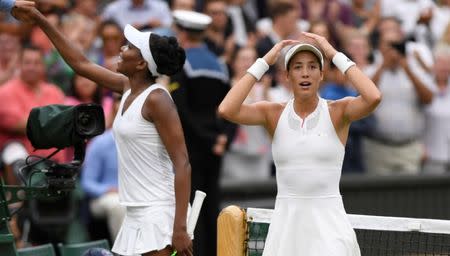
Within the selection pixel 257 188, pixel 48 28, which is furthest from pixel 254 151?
pixel 48 28

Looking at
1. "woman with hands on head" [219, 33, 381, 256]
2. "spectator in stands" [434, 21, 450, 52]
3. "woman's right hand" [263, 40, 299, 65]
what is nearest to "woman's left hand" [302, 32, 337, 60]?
"woman with hands on head" [219, 33, 381, 256]

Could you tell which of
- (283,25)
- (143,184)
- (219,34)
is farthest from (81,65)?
(283,25)

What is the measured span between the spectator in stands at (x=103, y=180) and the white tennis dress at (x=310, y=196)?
15.4 feet

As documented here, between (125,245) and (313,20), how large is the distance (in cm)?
826

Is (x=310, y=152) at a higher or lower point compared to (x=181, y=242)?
higher

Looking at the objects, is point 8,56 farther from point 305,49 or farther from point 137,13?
point 305,49

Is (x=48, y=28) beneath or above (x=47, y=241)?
above

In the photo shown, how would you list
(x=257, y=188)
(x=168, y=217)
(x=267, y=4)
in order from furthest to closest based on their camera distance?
1. (x=267, y=4)
2. (x=257, y=188)
3. (x=168, y=217)

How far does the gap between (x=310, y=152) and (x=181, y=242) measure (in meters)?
0.97

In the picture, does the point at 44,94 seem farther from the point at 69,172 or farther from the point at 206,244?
the point at 69,172

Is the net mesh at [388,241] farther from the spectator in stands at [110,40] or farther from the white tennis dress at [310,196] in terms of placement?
the spectator in stands at [110,40]

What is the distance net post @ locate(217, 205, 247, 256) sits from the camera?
8.48 metres

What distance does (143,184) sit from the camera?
26.9 ft

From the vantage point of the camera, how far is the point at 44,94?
41.7ft
